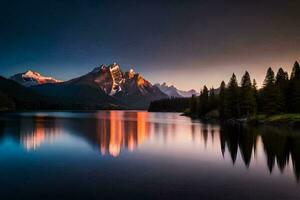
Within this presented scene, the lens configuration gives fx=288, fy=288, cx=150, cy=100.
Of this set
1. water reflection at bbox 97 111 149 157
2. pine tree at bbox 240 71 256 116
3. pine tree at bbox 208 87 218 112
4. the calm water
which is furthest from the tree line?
the calm water

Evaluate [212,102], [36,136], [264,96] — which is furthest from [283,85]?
[36,136]

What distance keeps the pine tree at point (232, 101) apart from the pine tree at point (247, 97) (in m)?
2.57

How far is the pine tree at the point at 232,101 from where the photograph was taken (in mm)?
114500

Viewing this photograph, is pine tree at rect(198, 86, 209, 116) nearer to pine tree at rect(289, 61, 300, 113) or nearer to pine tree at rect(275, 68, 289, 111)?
pine tree at rect(275, 68, 289, 111)

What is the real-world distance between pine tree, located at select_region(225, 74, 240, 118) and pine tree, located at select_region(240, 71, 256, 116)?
257 centimetres

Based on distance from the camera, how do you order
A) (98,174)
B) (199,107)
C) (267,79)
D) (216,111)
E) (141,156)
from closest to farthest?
(98,174) → (141,156) → (267,79) → (216,111) → (199,107)

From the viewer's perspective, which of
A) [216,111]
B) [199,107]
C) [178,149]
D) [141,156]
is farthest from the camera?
[199,107]

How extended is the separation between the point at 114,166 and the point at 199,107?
134 m

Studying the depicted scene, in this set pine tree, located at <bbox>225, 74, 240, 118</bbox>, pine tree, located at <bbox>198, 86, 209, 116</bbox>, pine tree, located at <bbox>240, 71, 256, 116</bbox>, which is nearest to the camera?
pine tree, located at <bbox>240, 71, 256, 116</bbox>

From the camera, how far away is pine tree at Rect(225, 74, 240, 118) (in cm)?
11450

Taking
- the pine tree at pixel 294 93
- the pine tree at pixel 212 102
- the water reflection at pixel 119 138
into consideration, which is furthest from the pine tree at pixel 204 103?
the water reflection at pixel 119 138

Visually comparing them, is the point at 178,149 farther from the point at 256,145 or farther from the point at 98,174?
the point at 98,174

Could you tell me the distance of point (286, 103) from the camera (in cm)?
9581

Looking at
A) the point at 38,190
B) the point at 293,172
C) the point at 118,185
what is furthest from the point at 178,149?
the point at 38,190
